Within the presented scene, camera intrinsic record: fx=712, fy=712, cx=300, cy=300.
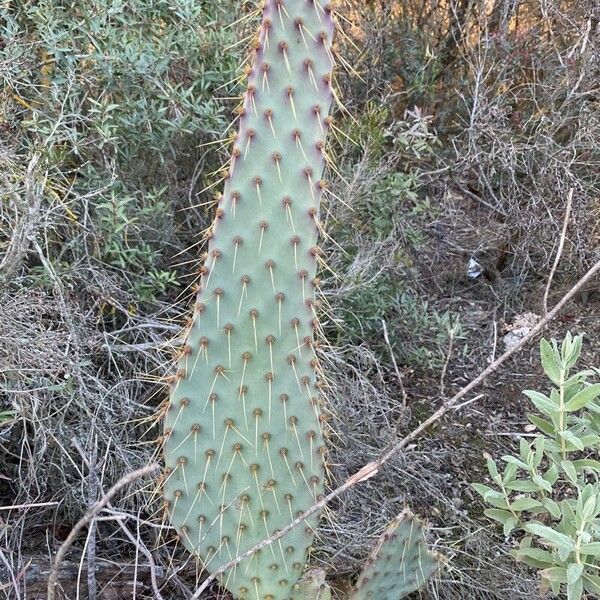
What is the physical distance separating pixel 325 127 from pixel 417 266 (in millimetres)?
1939

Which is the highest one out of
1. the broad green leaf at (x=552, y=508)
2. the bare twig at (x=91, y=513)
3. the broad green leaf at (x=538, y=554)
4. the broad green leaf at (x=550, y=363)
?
the bare twig at (x=91, y=513)

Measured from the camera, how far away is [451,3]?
3.61 m

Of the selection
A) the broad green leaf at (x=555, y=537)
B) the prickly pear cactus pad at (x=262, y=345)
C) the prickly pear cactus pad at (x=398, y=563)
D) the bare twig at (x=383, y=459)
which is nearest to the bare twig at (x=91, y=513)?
the bare twig at (x=383, y=459)

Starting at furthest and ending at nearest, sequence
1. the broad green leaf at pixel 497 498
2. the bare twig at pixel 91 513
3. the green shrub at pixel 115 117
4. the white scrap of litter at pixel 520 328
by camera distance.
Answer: the white scrap of litter at pixel 520 328
the green shrub at pixel 115 117
the broad green leaf at pixel 497 498
the bare twig at pixel 91 513

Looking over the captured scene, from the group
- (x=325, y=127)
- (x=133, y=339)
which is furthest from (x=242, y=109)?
(x=133, y=339)

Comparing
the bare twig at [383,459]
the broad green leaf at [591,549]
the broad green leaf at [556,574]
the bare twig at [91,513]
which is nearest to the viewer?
the bare twig at [91,513]

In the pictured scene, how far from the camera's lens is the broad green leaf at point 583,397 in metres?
1.61

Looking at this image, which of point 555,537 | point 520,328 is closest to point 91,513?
point 555,537

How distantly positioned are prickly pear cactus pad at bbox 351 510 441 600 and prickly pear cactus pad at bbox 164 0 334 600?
165 mm

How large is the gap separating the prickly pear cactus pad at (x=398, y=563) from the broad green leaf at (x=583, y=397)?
0.44 metres

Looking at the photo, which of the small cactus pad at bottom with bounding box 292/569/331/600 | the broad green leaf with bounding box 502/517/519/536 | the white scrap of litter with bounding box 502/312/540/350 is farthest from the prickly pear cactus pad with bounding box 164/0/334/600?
the white scrap of litter with bounding box 502/312/540/350

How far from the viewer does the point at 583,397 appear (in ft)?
5.31

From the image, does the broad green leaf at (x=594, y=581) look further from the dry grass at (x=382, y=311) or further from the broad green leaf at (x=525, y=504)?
the dry grass at (x=382, y=311)

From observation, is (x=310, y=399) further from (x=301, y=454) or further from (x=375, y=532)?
(x=375, y=532)
